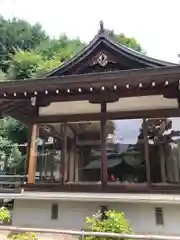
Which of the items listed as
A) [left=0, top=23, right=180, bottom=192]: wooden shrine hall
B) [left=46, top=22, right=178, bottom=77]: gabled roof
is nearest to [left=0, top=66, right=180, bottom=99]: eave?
[left=0, top=23, right=180, bottom=192]: wooden shrine hall

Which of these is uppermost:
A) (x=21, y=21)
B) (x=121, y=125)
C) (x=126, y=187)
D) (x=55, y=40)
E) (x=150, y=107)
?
(x=21, y=21)

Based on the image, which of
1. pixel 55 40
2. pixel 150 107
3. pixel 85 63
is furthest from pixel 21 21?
pixel 150 107

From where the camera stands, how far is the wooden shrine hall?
5.82 meters

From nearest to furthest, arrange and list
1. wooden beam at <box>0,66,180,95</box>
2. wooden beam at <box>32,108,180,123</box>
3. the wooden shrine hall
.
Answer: wooden beam at <box>0,66,180,95</box> → the wooden shrine hall → wooden beam at <box>32,108,180,123</box>

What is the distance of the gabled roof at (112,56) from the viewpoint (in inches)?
282

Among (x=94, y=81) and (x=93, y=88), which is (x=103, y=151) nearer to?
(x=93, y=88)

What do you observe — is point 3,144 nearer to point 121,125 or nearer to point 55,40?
point 121,125

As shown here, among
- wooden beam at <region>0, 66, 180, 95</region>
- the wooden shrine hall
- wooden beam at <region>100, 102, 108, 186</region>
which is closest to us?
wooden beam at <region>0, 66, 180, 95</region>

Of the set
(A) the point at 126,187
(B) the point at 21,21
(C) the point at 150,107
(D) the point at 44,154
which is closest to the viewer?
(A) the point at 126,187

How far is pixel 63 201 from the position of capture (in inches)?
236

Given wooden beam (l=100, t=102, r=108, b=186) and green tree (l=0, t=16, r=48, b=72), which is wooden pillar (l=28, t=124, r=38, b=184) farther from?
green tree (l=0, t=16, r=48, b=72)

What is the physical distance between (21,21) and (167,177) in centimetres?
3570

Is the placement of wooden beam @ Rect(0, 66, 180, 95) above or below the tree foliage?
below

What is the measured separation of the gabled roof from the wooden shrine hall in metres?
0.03
